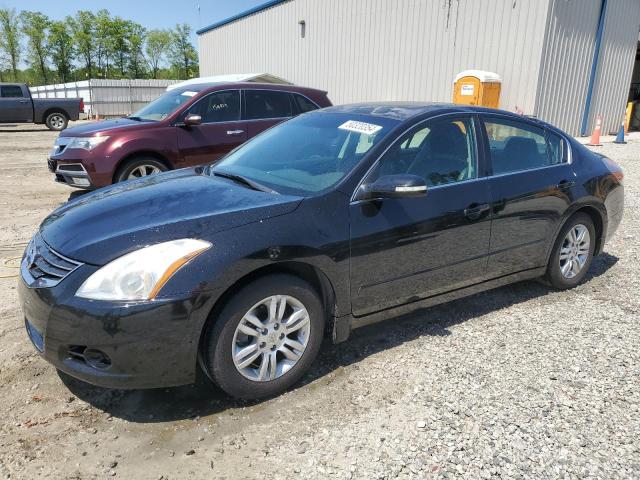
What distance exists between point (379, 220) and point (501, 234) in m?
1.17

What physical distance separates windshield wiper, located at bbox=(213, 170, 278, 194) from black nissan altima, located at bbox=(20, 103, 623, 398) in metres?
0.02

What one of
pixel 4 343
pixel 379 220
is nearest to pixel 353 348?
pixel 379 220

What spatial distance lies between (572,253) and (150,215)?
11.4ft

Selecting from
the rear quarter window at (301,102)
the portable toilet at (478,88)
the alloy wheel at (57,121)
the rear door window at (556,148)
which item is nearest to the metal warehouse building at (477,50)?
the portable toilet at (478,88)

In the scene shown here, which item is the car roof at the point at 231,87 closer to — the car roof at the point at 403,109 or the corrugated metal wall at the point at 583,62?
the car roof at the point at 403,109

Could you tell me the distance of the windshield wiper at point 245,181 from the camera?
313 cm

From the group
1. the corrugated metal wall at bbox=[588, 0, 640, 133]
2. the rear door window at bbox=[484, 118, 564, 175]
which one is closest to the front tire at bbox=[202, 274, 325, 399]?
the rear door window at bbox=[484, 118, 564, 175]

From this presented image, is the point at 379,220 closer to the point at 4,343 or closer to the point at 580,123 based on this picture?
the point at 4,343

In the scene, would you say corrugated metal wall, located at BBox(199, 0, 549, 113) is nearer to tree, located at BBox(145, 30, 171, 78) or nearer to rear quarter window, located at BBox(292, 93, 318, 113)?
rear quarter window, located at BBox(292, 93, 318, 113)

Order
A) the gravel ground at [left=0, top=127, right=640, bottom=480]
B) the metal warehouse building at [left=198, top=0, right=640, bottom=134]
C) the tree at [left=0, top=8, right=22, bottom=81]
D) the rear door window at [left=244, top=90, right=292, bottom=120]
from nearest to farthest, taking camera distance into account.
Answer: the gravel ground at [left=0, top=127, right=640, bottom=480] → the rear door window at [left=244, top=90, right=292, bottom=120] → the metal warehouse building at [left=198, top=0, right=640, bottom=134] → the tree at [left=0, top=8, right=22, bottom=81]

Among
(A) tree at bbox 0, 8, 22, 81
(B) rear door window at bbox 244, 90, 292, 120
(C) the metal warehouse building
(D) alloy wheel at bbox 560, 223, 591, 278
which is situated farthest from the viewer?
(A) tree at bbox 0, 8, 22, 81

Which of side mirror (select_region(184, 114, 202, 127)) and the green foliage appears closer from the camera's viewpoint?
side mirror (select_region(184, 114, 202, 127))

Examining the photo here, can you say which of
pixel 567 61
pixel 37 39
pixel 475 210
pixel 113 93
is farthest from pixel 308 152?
pixel 37 39

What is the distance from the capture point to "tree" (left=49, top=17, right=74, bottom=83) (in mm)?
57656
